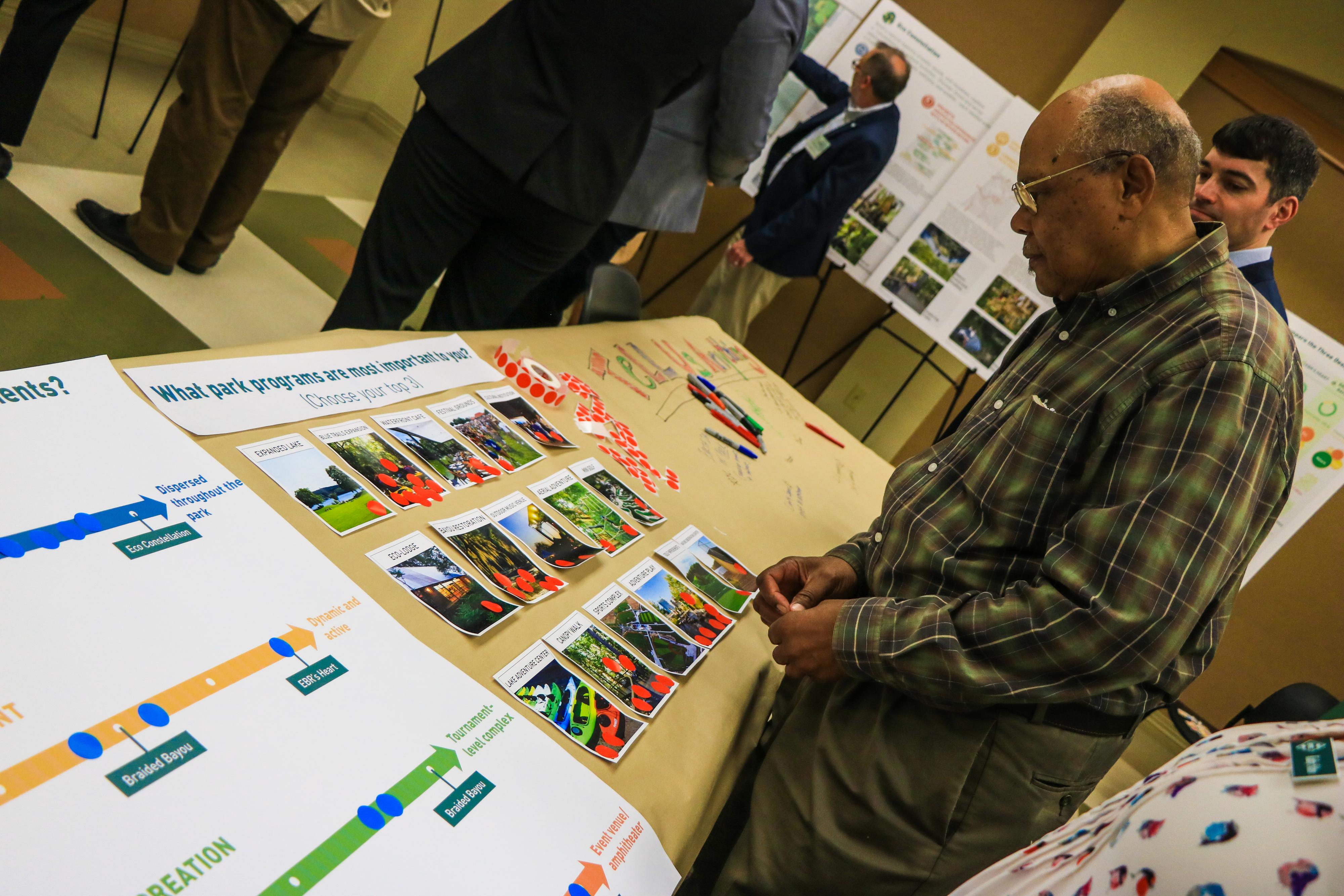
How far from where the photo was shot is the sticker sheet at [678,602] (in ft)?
3.71

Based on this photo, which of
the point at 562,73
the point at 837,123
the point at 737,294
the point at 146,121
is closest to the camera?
the point at 562,73

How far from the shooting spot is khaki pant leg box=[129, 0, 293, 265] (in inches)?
85.4

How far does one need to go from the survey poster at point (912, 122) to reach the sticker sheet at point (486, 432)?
9.35 ft

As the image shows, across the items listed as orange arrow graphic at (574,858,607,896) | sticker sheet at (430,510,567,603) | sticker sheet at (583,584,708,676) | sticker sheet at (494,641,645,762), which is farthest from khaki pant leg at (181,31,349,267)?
orange arrow graphic at (574,858,607,896)

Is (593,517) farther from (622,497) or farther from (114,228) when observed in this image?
(114,228)

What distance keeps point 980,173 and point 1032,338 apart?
2599mm

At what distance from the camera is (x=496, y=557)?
1.00 metres

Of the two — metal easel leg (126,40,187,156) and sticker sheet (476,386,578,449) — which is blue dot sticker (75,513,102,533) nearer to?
sticker sheet (476,386,578,449)

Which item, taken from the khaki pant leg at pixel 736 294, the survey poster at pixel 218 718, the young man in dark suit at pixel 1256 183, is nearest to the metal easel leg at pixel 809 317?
the khaki pant leg at pixel 736 294

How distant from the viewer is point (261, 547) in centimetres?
78

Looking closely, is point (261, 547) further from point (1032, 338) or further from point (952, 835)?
point (1032, 338)

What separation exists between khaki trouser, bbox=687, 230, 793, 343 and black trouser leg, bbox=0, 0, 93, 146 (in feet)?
8.08

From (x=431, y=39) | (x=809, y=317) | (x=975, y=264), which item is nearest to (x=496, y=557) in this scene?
(x=975, y=264)

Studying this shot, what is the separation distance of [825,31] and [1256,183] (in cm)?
237
